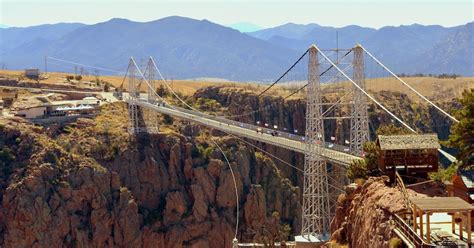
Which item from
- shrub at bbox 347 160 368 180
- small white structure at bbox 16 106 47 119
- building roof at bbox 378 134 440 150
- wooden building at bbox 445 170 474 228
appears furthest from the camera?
small white structure at bbox 16 106 47 119

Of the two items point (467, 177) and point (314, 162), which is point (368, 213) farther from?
point (314, 162)

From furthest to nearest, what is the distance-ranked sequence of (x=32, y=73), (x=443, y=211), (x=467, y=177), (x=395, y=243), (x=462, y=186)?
(x=32, y=73) → (x=467, y=177) → (x=462, y=186) → (x=395, y=243) → (x=443, y=211)

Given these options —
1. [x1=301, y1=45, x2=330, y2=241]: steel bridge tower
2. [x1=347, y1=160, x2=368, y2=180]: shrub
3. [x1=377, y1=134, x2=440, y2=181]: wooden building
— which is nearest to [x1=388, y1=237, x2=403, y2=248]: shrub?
[x1=377, y1=134, x2=440, y2=181]: wooden building

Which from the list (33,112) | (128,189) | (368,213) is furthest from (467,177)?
(33,112)

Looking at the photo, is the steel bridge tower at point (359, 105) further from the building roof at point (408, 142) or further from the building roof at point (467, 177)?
the building roof at point (467, 177)

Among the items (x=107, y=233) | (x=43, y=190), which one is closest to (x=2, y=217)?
(x=43, y=190)

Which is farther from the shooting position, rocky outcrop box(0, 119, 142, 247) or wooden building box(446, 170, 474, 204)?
rocky outcrop box(0, 119, 142, 247)

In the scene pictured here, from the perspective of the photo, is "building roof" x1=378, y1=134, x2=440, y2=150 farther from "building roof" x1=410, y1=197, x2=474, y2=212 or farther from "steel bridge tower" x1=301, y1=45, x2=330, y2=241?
"steel bridge tower" x1=301, y1=45, x2=330, y2=241
